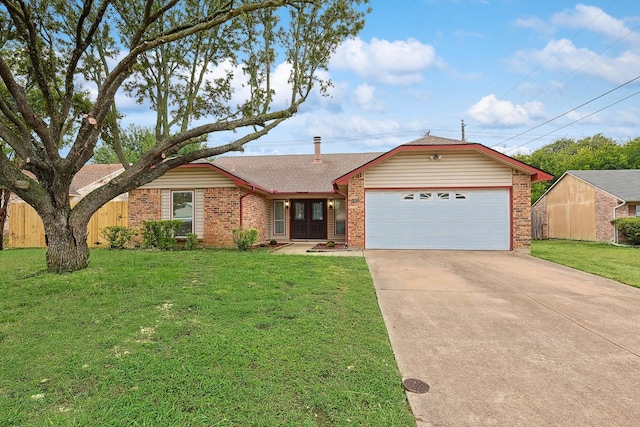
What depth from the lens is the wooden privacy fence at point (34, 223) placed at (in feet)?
44.3

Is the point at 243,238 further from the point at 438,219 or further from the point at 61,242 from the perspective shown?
the point at 438,219

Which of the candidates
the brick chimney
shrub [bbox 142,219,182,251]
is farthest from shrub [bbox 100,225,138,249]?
the brick chimney

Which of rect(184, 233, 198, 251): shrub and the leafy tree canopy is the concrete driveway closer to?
rect(184, 233, 198, 251): shrub

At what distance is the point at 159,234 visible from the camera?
38.1ft

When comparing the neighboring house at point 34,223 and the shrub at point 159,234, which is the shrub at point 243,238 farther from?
the neighboring house at point 34,223

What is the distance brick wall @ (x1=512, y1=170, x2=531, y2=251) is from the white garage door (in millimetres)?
237

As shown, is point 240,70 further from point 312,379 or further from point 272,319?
point 312,379

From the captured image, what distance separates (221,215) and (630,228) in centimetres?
1781

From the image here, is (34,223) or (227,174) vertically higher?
(227,174)

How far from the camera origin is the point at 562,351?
11.1 feet

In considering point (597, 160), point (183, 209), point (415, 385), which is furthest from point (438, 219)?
point (597, 160)

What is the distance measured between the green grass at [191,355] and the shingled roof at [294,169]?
1020cm

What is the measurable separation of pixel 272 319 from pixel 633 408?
10.6 ft

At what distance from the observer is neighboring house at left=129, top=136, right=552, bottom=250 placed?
11.3 m
